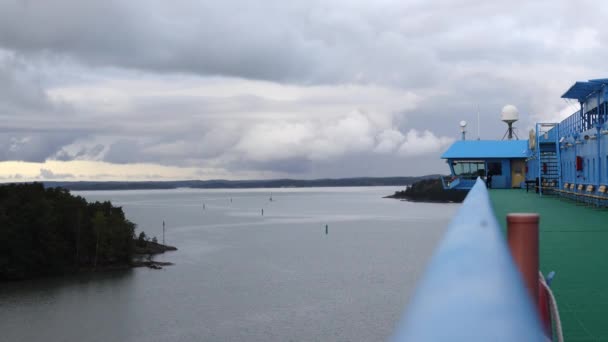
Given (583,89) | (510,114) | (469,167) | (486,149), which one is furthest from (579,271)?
(510,114)

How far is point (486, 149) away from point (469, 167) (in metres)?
2.16

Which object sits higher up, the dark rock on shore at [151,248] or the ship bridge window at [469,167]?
the ship bridge window at [469,167]

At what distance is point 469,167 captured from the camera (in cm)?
4953

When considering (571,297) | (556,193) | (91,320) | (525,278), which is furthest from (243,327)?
(525,278)

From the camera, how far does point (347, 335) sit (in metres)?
49.9

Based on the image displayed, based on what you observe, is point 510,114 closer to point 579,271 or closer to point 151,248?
point 579,271

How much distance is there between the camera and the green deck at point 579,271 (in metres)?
5.68

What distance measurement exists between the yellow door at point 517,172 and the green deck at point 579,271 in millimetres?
33826

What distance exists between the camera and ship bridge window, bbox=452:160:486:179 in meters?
49.0

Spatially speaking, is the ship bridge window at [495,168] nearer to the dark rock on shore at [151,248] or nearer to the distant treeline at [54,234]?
the distant treeline at [54,234]

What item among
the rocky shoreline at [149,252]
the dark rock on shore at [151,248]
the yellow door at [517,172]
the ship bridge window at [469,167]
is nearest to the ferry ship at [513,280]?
the ship bridge window at [469,167]

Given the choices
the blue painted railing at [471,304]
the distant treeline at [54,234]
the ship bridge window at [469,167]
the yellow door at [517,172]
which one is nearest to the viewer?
the blue painted railing at [471,304]

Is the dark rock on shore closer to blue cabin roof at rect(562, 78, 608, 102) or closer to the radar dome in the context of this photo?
the radar dome

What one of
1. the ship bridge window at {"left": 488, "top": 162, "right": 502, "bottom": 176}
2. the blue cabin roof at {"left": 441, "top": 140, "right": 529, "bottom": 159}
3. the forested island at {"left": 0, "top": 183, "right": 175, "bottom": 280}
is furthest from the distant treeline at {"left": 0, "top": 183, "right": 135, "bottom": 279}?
the ship bridge window at {"left": 488, "top": 162, "right": 502, "bottom": 176}
